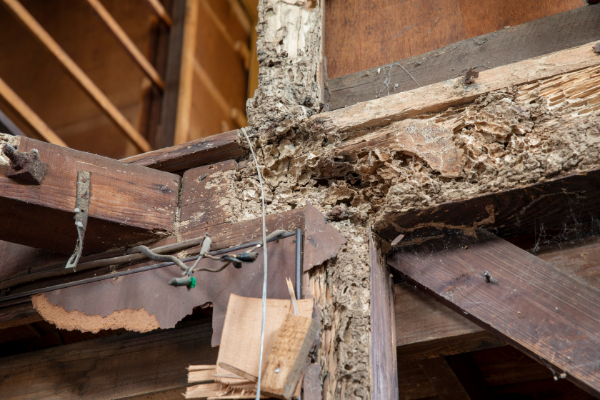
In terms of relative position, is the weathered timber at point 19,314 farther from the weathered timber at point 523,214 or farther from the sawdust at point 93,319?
the weathered timber at point 523,214

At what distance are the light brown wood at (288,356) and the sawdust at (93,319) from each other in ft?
1.16

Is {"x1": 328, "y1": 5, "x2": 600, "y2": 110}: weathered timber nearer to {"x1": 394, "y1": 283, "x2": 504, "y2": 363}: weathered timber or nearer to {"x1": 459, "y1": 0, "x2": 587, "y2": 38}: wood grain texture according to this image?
{"x1": 459, "y1": 0, "x2": 587, "y2": 38}: wood grain texture

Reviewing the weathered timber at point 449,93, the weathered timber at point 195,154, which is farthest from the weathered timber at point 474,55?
the weathered timber at point 195,154

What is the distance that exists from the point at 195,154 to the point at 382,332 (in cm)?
70

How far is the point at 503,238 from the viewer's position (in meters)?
1.18

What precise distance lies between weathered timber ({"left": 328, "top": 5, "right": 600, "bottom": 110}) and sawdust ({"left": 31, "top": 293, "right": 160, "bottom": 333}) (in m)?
0.81

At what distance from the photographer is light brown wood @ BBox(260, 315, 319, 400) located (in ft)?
2.97

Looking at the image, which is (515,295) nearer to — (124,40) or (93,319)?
(93,319)

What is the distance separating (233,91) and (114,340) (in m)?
3.08

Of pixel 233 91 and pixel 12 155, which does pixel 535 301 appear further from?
pixel 233 91

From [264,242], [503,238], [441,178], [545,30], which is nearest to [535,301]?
[503,238]

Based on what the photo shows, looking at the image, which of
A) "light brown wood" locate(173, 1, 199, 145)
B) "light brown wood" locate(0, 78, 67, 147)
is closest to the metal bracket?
"light brown wood" locate(0, 78, 67, 147)

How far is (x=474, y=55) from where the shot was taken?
4.56 feet

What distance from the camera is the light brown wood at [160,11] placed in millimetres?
3578
